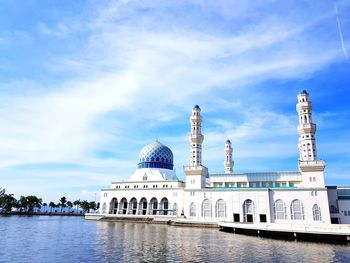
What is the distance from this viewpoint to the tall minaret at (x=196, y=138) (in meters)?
62.1

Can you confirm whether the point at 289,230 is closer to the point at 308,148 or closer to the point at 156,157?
the point at 308,148

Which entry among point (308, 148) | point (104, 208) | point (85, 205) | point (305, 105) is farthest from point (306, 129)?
point (85, 205)

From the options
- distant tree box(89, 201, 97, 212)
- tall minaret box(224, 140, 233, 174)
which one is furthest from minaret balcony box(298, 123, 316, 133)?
distant tree box(89, 201, 97, 212)

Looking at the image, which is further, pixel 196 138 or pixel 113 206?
pixel 113 206

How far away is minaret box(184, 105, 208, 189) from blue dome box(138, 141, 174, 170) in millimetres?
16309

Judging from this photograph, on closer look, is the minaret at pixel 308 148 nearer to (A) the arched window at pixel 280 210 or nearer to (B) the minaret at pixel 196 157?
(A) the arched window at pixel 280 210

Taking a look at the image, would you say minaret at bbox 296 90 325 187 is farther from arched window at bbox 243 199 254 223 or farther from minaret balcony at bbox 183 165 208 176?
minaret balcony at bbox 183 165 208 176

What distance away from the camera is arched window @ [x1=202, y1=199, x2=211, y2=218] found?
184ft

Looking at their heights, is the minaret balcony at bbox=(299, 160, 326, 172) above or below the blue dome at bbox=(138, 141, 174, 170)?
below

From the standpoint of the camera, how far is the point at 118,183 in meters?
75.6

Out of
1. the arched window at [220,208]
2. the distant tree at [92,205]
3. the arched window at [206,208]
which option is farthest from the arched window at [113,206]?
the distant tree at [92,205]

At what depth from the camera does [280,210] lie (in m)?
50.9

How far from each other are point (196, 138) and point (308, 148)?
74.2 feet

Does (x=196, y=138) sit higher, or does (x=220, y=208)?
(x=196, y=138)
